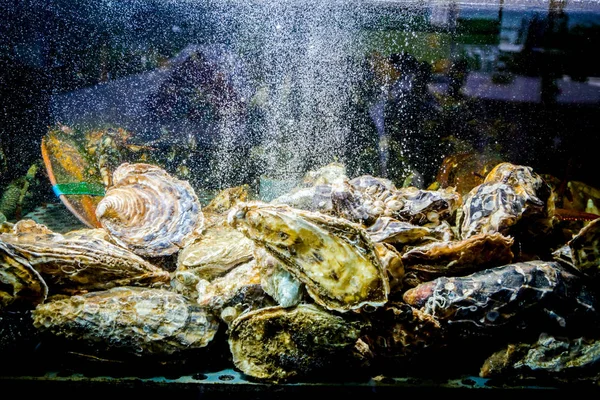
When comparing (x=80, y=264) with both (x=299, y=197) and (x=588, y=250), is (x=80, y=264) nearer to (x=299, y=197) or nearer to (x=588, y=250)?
(x=299, y=197)

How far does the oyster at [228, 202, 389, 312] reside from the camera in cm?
81

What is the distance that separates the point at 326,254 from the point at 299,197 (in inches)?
25.4

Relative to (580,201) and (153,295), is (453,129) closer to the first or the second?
(580,201)

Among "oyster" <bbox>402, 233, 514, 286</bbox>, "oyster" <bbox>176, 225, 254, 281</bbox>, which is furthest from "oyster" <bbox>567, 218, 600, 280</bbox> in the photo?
"oyster" <bbox>176, 225, 254, 281</bbox>

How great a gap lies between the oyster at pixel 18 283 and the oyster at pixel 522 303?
3.05 ft

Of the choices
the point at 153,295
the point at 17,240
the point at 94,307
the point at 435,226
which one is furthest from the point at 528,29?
the point at 17,240

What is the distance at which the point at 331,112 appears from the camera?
6.00ft

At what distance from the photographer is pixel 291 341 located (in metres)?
0.82

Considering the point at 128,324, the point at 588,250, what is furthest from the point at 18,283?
the point at 588,250

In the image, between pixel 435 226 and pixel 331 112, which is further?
pixel 331 112

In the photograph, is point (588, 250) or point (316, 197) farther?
point (316, 197)

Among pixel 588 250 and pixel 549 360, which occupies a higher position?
pixel 588 250

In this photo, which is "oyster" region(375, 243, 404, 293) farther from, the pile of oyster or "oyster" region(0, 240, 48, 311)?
"oyster" region(0, 240, 48, 311)

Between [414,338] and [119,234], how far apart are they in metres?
1.02
